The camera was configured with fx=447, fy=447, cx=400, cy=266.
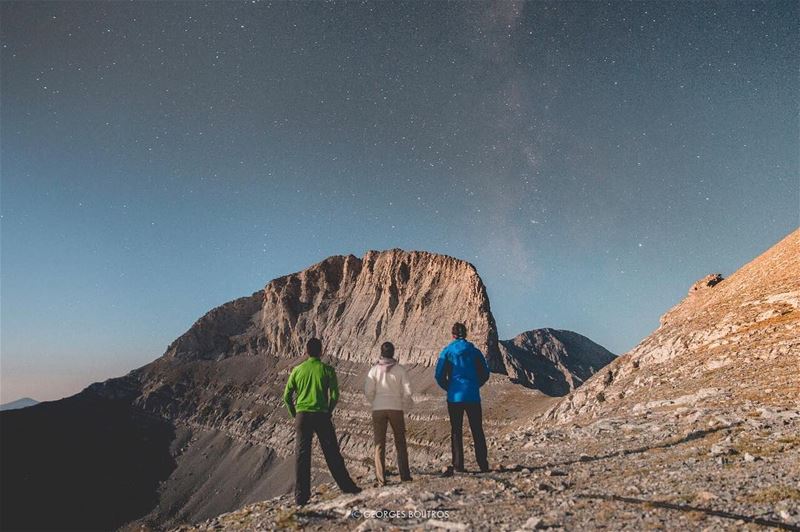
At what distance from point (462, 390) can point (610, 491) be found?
3.49 metres

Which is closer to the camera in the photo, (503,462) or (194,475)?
(503,462)

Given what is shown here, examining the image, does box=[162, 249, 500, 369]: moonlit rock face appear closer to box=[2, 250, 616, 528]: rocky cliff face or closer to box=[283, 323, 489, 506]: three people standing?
box=[2, 250, 616, 528]: rocky cliff face

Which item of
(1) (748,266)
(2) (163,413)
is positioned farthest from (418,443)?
(2) (163,413)

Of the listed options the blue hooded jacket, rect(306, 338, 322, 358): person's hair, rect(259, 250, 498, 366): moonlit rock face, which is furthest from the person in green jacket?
rect(259, 250, 498, 366): moonlit rock face

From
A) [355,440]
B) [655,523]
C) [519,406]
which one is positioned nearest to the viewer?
[655,523]

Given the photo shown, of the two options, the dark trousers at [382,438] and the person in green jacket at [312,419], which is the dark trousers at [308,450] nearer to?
the person in green jacket at [312,419]

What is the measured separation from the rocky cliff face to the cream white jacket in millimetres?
67796

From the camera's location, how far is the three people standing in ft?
30.8

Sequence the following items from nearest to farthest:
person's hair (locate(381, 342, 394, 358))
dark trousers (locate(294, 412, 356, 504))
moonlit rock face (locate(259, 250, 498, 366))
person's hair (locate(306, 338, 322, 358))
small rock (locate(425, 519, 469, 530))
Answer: small rock (locate(425, 519, 469, 530)), dark trousers (locate(294, 412, 356, 504)), person's hair (locate(306, 338, 322, 358)), person's hair (locate(381, 342, 394, 358)), moonlit rock face (locate(259, 250, 498, 366))

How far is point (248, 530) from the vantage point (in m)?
8.20

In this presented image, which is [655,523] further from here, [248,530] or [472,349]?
[248,530]

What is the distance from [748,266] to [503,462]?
34.4 m

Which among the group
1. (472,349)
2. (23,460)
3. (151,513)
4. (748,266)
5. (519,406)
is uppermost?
(748,266)

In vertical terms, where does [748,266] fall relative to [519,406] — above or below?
above
